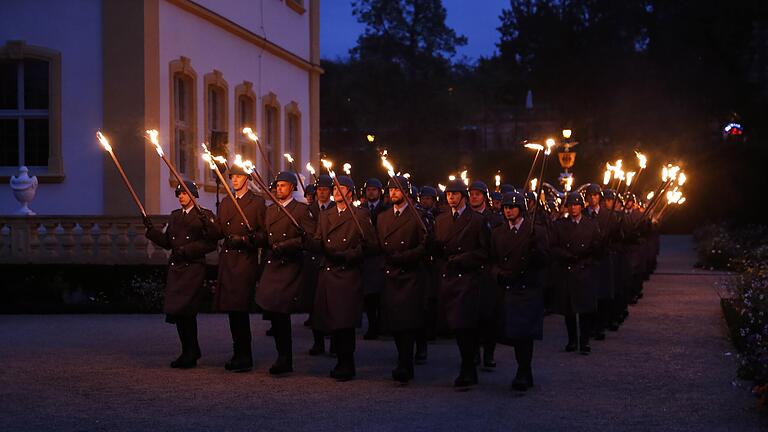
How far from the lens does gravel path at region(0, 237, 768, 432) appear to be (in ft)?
28.8

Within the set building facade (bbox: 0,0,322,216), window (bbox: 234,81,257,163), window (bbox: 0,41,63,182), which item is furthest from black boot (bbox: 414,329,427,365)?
window (bbox: 234,81,257,163)

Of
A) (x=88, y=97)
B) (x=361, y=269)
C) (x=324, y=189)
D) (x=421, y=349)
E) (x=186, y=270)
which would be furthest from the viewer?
(x=88, y=97)

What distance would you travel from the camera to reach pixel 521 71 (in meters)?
63.4

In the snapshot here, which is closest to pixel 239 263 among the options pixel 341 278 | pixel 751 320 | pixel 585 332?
pixel 341 278

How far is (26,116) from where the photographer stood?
68.4ft

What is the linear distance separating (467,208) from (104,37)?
11693 millimetres

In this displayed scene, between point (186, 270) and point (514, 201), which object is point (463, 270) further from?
point (186, 270)

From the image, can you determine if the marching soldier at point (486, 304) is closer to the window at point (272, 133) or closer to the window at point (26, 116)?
the window at point (26, 116)

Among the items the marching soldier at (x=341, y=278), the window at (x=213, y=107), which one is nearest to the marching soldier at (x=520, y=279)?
the marching soldier at (x=341, y=278)

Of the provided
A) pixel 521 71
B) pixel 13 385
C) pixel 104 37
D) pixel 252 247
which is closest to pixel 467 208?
pixel 252 247

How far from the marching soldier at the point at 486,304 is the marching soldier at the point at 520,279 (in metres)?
0.13

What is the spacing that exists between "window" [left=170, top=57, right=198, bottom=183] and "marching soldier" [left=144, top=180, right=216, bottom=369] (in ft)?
34.4

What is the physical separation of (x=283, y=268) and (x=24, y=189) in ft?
31.8

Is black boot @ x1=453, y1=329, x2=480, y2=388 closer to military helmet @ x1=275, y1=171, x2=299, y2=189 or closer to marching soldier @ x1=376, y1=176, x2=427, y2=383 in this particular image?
marching soldier @ x1=376, y1=176, x2=427, y2=383
